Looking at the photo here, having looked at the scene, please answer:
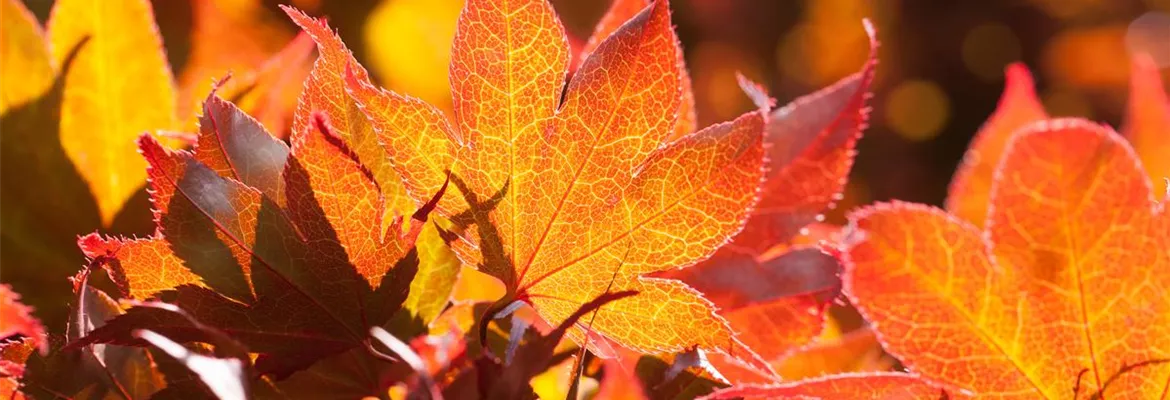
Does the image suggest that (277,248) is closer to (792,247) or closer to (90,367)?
(90,367)

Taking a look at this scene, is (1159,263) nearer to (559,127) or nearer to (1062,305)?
(1062,305)

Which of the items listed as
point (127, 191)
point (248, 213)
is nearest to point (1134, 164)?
point (248, 213)

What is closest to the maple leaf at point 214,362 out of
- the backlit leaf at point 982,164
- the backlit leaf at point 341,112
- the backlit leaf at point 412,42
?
the backlit leaf at point 341,112

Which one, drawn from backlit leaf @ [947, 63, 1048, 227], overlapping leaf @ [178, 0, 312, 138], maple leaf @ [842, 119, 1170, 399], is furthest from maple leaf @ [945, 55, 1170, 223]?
overlapping leaf @ [178, 0, 312, 138]

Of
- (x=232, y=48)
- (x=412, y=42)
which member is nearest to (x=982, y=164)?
(x=232, y=48)

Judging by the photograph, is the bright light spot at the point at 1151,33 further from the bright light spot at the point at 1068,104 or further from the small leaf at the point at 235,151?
the small leaf at the point at 235,151

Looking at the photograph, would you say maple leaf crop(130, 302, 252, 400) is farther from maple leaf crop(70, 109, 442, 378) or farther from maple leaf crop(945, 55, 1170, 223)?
maple leaf crop(945, 55, 1170, 223)
